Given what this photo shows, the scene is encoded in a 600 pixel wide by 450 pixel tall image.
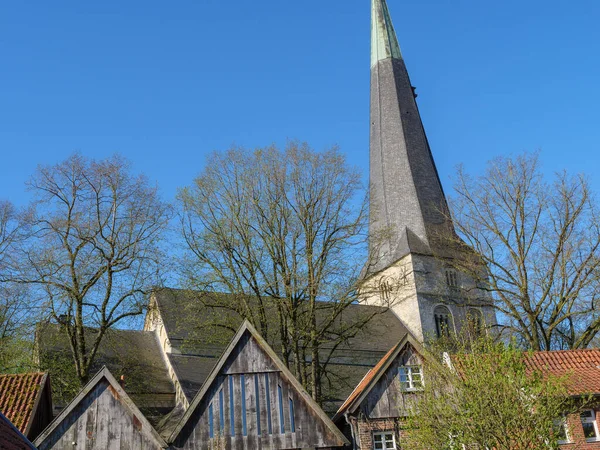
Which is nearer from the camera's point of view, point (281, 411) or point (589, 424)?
point (281, 411)

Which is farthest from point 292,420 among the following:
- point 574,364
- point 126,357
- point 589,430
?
point 126,357

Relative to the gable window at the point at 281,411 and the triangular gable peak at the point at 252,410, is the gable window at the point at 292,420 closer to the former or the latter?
the triangular gable peak at the point at 252,410

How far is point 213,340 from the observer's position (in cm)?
2498

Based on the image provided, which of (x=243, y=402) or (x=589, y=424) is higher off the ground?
(x=243, y=402)

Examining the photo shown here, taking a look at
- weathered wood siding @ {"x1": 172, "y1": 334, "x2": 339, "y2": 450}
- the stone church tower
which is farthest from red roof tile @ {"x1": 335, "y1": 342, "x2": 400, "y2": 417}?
the stone church tower

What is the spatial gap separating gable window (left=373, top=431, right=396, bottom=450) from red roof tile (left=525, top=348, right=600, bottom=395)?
479 centimetres

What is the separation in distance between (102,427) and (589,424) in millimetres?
14146

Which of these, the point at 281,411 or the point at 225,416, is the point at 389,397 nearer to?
the point at 281,411

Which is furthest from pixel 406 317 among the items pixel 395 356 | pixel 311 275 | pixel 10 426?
pixel 10 426

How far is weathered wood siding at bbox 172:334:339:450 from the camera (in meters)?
18.2

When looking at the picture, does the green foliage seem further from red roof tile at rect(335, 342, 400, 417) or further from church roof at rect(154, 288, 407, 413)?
church roof at rect(154, 288, 407, 413)

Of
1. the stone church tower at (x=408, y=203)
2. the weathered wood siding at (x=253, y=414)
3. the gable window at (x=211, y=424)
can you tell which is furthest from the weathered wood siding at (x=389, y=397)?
the stone church tower at (x=408, y=203)

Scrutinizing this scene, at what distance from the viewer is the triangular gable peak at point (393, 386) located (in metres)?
19.6

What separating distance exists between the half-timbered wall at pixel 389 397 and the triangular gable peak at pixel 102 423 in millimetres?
6146
